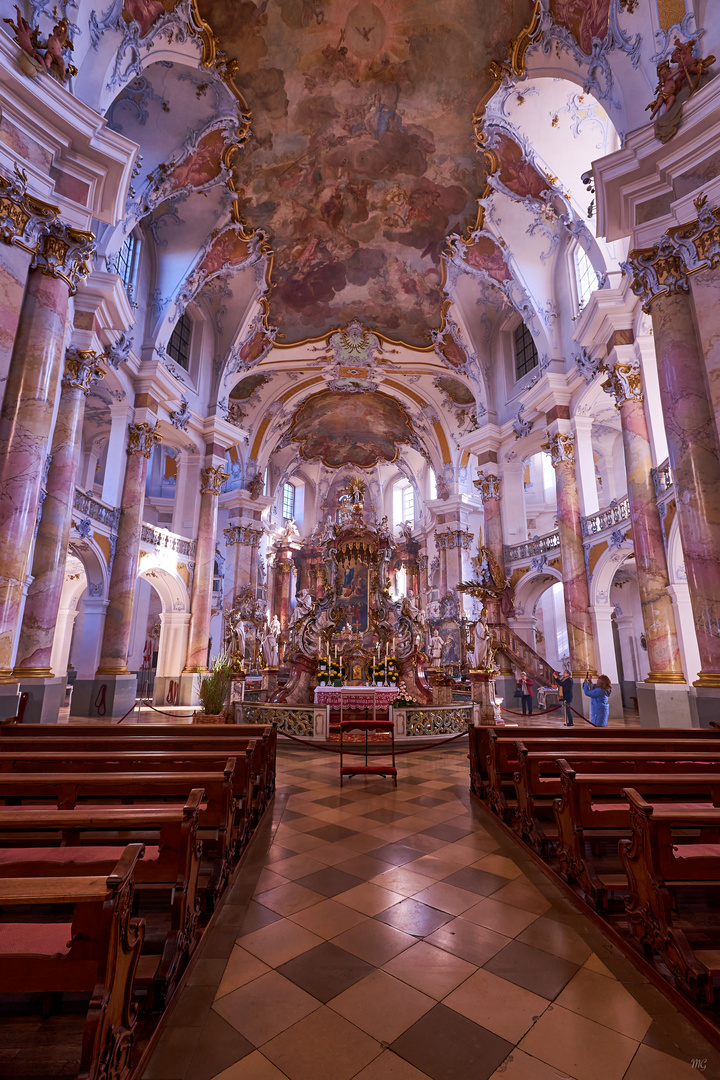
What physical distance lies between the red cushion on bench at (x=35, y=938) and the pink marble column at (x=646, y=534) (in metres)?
11.2

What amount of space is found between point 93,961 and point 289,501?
3428cm

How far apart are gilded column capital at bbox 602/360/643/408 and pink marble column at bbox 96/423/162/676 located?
12.9 meters

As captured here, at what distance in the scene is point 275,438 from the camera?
A: 26500mm

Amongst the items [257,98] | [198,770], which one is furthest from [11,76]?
[198,770]

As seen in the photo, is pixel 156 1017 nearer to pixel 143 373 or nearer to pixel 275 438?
pixel 143 373

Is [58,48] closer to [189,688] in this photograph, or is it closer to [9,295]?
[9,295]

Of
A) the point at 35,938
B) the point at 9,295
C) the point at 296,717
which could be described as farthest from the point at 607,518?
the point at 35,938

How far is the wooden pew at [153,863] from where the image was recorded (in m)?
2.39

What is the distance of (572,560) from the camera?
604 inches

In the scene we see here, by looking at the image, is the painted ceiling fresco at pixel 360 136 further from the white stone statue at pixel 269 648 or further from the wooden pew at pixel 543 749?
the wooden pew at pixel 543 749

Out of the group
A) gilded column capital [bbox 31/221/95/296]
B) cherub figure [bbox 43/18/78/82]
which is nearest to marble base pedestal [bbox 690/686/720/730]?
gilded column capital [bbox 31/221/95/296]

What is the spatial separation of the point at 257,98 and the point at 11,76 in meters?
7.84

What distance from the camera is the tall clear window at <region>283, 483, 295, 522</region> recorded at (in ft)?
115

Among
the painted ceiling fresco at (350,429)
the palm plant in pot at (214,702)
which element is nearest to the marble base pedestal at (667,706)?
the palm plant in pot at (214,702)
